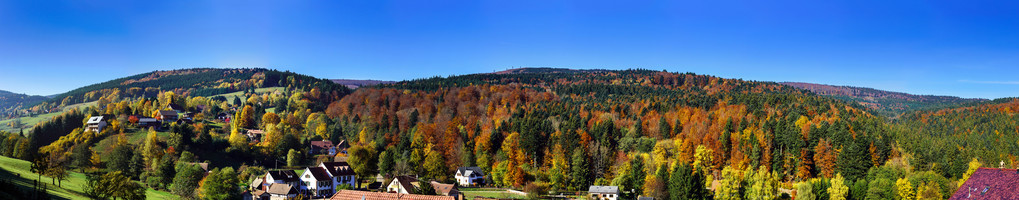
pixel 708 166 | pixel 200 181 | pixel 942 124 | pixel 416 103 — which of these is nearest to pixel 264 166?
pixel 200 181

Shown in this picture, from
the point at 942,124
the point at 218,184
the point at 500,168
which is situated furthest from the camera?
the point at 942,124

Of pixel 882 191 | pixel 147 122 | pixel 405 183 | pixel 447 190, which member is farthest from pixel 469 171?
pixel 147 122

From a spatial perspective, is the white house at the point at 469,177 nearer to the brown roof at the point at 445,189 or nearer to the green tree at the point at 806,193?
the brown roof at the point at 445,189

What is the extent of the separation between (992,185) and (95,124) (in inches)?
5195

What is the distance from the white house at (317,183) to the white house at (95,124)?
54911mm

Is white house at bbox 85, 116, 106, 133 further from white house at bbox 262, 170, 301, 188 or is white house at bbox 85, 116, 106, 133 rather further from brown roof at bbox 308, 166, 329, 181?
brown roof at bbox 308, 166, 329, 181

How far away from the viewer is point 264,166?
11012 centimetres

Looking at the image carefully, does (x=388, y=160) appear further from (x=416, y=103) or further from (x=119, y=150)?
(x=416, y=103)

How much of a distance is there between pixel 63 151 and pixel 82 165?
681 inches

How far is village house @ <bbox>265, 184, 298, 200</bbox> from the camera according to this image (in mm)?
A: 77688

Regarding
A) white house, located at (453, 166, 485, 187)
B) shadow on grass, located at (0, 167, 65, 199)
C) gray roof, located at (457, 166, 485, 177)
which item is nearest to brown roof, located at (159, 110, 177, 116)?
white house, located at (453, 166, 485, 187)

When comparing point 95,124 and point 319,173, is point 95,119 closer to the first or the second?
point 95,124

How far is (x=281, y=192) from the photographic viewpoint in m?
77.6

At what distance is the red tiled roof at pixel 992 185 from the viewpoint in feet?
119
